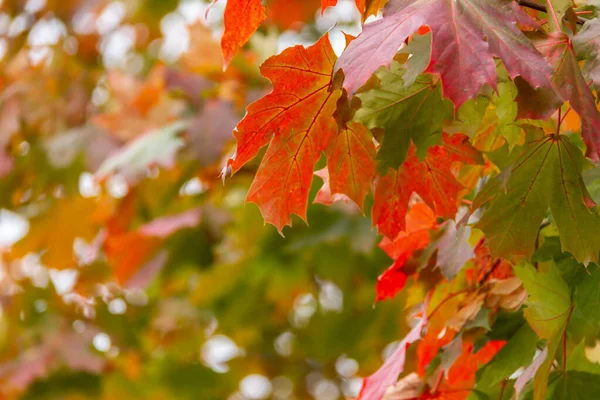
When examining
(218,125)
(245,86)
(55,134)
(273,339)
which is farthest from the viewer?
(273,339)

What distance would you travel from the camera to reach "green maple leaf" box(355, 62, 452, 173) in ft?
2.89

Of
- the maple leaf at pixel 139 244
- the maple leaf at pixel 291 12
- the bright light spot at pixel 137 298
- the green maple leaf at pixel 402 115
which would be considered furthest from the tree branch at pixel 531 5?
the bright light spot at pixel 137 298

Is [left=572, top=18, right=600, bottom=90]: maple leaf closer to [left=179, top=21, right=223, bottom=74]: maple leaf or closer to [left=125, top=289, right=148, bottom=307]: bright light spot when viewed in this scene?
[left=179, top=21, right=223, bottom=74]: maple leaf

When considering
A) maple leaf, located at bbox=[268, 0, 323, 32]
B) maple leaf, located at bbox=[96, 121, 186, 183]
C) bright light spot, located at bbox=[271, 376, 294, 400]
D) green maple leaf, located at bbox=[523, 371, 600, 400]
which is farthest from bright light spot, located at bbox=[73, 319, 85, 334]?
green maple leaf, located at bbox=[523, 371, 600, 400]

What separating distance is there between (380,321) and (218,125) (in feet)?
5.33

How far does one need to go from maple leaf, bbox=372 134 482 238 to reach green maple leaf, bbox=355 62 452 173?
89 millimetres

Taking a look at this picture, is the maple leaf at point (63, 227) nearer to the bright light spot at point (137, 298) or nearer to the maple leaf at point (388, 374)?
the bright light spot at point (137, 298)

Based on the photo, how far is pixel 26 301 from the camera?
129 inches

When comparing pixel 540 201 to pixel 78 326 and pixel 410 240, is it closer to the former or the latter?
pixel 410 240

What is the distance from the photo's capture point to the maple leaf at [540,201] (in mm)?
866

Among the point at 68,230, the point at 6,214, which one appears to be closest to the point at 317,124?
the point at 68,230

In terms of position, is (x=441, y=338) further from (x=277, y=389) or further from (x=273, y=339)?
(x=277, y=389)

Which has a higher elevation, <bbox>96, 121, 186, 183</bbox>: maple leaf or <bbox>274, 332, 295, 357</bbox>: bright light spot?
<bbox>96, 121, 186, 183</bbox>: maple leaf

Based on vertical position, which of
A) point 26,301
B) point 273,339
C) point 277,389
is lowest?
point 277,389
